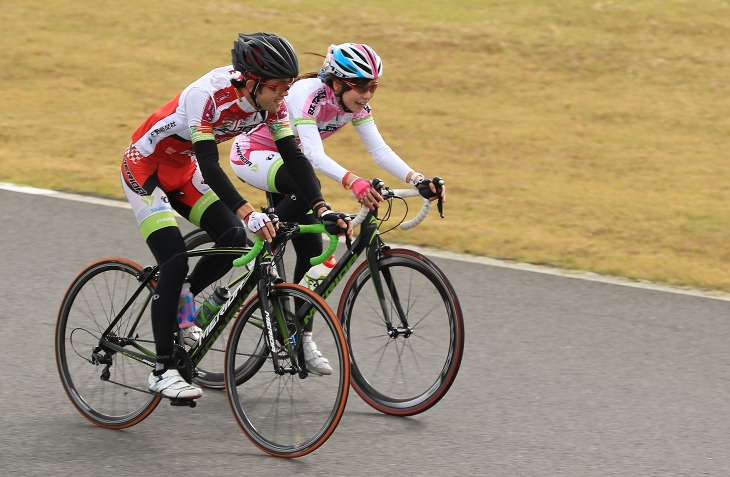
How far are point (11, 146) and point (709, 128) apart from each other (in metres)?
7.45

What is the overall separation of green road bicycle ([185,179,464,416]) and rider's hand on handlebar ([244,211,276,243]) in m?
0.59

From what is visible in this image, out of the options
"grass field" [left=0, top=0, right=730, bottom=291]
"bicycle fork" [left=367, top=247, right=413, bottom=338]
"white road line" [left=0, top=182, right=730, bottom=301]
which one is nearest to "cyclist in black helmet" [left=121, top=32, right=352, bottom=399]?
"bicycle fork" [left=367, top=247, right=413, bottom=338]

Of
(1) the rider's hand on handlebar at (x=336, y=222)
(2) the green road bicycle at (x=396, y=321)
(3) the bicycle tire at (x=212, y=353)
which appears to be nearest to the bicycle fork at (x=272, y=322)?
(3) the bicycle tire at (x=212, y=353)

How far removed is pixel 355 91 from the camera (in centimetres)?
636

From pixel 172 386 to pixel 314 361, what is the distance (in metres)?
0.70

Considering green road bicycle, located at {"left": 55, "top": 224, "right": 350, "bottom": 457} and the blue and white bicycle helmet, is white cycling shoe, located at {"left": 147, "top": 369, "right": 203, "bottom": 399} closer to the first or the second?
green road bicycle, located at {"left": 55, "top": 224, "right": 350, "bottom": 457}

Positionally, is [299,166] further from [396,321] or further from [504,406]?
[504,406]

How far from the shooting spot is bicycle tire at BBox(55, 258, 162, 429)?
6.12 meters

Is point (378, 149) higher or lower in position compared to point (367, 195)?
higher

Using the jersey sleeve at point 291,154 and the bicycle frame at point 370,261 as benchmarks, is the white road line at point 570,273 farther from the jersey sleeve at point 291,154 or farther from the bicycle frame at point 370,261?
the jersey sleeve at point 291,154

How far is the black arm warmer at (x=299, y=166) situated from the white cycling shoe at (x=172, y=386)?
1.05 m

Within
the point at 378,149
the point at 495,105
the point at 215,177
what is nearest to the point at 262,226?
the point at 215,177

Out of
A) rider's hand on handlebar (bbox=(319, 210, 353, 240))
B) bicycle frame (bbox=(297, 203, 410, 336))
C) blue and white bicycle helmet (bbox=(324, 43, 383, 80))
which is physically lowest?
bicycle frame (bbox=(297, 203, 410, 336))

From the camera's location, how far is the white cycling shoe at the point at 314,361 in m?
5.92
